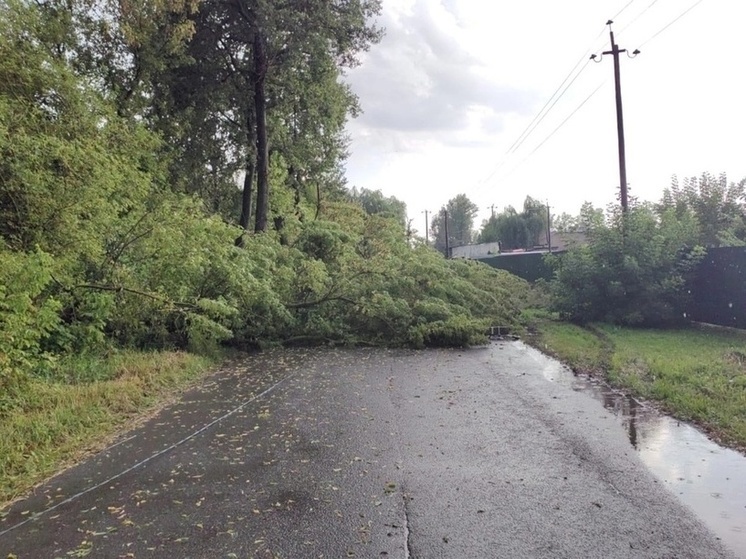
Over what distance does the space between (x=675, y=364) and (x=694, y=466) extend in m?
3.91

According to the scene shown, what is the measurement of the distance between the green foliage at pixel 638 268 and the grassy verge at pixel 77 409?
10.5 meters

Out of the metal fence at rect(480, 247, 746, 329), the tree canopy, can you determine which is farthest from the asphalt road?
the metal fence at rect(480, 247, 746, 329)

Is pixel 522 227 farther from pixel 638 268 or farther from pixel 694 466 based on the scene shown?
pixel 694 466

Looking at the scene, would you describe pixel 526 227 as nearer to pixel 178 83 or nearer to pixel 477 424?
pixel 178 83

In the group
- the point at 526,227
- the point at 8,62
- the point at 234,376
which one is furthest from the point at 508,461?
the point at 526,227

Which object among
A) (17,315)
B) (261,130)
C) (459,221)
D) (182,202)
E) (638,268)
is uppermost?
(459,221)

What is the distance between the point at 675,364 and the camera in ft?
26.1

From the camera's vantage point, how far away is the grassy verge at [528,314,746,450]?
578 centimetres

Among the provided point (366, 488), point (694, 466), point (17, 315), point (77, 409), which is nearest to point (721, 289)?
point (694, 466)

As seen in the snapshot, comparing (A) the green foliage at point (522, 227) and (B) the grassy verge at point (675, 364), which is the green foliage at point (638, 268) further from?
(A) the green foliage at point (522, 227)

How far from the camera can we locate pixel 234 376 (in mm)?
9008

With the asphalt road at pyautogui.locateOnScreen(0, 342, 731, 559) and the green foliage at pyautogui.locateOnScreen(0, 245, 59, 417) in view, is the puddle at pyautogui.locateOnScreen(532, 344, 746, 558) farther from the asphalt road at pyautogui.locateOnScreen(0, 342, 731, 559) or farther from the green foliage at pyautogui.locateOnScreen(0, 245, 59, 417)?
the green foliage at pyautogui.locateOnScreen(0, 245, 59, 417)

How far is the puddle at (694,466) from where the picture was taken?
11.7 feet

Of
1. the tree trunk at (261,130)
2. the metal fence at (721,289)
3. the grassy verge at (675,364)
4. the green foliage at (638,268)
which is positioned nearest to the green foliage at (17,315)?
the grassy verge at (675,364)
